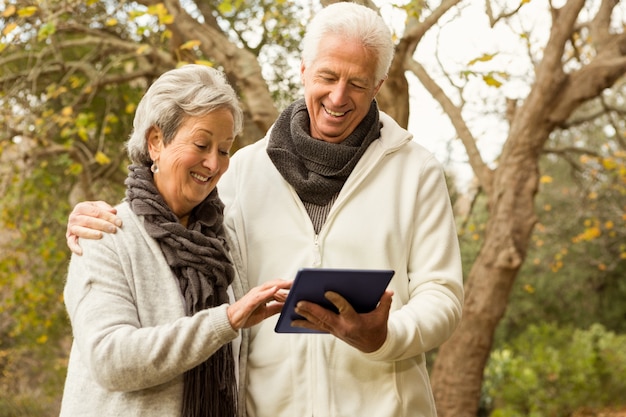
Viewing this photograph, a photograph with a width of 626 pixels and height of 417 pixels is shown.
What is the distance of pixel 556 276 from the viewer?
13875 mm

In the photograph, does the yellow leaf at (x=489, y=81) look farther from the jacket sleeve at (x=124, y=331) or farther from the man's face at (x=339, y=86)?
the jacket sleeve at (x=124, y=331)

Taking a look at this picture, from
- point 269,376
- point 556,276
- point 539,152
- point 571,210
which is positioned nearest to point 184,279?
point 269,376

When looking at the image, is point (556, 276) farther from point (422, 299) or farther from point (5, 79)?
point (422, 299)

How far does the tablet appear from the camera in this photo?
6.26 ft

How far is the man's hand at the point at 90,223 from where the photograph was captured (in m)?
2.08

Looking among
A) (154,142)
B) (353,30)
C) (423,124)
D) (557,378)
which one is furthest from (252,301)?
(557,378)

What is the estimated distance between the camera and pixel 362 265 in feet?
7.79

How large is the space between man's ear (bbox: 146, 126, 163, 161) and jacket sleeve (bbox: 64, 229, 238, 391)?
0.95 ft

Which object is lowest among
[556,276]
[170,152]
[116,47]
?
[556,276]

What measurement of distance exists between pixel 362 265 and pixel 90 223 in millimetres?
760

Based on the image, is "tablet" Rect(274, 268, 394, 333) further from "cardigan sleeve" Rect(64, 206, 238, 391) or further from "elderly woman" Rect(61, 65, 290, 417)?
"cardigan sleeve" Rect(64, 206, 238, 391)

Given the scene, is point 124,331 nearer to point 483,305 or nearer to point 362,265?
point 362,265

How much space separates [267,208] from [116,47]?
4214 millimetres

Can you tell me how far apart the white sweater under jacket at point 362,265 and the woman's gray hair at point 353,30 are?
0.28 m
